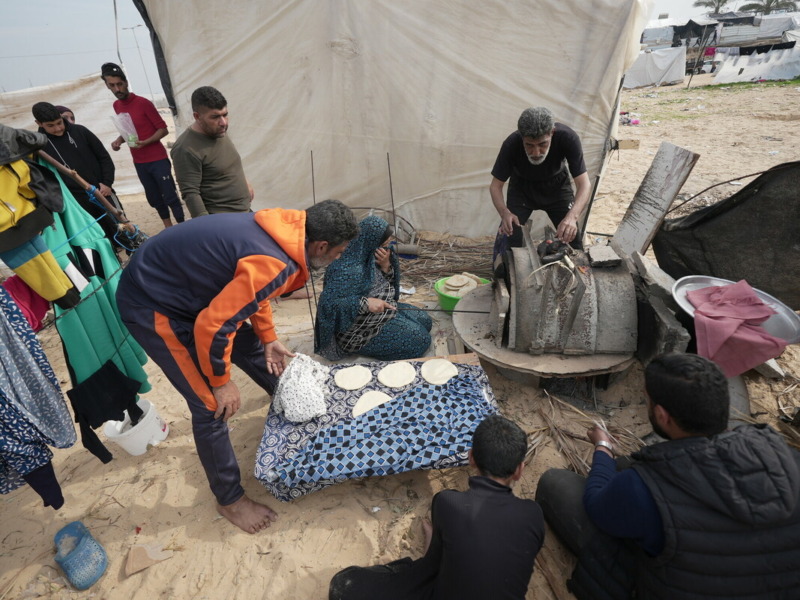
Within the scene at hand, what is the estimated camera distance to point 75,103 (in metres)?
7.60

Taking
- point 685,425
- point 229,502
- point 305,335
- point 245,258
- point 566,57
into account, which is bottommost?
point 305,335

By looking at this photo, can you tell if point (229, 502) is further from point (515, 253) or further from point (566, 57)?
point (566, 57)

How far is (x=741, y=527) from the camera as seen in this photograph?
142cm

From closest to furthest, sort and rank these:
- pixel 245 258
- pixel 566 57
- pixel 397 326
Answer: pixel 245 258 < pixel 397 326 < pixel 566 57

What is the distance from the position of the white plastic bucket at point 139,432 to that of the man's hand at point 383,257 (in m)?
2.06

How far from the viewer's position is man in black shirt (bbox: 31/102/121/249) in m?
4.45

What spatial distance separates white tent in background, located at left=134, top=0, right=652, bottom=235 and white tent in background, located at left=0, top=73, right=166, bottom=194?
319cm

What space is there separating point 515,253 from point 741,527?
2.09m

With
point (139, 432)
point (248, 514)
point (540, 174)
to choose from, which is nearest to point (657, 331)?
point (540, 174)

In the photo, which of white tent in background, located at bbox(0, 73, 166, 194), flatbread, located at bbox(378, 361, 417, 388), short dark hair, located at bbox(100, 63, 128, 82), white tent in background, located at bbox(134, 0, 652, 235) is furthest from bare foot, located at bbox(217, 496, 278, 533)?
white tent in background, located at bbox(0, 73, 166, 194)

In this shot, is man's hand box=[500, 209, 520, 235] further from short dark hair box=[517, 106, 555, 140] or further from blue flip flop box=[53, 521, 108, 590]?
blue flip flop box=[53, 521, 108, 590]

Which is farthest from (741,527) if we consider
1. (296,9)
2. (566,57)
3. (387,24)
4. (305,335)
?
(296,9)

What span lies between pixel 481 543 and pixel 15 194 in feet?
8.85

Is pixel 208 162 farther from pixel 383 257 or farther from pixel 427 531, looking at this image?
pixel 427 531
